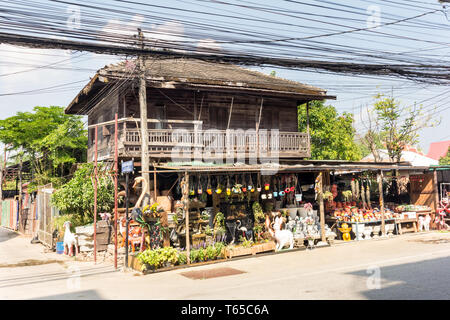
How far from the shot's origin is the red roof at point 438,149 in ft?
241

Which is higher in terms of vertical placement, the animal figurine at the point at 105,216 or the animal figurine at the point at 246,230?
the animal figurine at the point at 105,216

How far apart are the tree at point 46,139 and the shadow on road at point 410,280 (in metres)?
16.8

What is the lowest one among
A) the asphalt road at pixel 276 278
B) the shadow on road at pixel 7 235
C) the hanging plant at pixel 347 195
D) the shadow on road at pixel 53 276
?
the shadow on road at pixel 7 235

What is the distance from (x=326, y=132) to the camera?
1063 inches

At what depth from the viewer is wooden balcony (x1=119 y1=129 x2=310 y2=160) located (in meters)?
14.9

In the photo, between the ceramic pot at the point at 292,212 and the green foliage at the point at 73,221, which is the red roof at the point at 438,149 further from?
the green foliage at the point at 73,221

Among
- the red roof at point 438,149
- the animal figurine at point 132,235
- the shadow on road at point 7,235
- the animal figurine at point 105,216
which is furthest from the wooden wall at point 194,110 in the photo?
the red roof at point 438,149

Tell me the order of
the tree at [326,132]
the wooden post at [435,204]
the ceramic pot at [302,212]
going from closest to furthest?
1. the ceramic pot at [302,212]
2. the wooden post at [435,204]
3. the tree at [326,132]

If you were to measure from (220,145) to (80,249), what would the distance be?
6.76m

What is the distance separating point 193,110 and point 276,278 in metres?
10.0

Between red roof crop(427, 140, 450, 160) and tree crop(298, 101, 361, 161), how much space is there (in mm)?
54368

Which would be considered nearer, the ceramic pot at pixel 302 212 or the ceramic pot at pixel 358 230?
the ceramic pot at pixel 302 212

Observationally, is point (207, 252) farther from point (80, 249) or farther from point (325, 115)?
point (325, 115)
